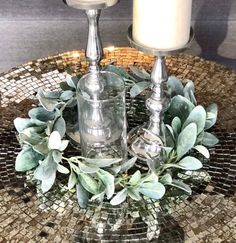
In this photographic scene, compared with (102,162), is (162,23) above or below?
above

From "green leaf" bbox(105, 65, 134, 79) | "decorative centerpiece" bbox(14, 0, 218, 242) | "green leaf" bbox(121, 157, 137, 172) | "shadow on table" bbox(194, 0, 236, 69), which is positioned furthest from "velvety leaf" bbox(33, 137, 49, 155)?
"shadow on table" bbox(194, 0, 236, 69)

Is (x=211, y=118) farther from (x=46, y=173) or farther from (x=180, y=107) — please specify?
(x=46, y=173)

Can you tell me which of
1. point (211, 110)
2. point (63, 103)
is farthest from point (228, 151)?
point (63, 103)

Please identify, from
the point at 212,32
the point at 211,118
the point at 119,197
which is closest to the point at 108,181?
the point at 119,197

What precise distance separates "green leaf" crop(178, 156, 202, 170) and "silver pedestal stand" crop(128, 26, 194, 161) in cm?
6

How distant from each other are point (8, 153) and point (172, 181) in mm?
297

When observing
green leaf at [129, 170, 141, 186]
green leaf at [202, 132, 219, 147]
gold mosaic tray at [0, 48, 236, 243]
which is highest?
green leaf at [129, 170, 141, 186]

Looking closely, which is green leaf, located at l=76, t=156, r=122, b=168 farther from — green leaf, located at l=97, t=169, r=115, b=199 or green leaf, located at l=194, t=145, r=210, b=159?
green leaf, located at l=194, t=145, r=210, b=159

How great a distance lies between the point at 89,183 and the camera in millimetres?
944

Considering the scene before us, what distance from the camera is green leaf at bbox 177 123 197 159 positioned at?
3.25 feet

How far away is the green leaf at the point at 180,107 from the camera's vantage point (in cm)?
107

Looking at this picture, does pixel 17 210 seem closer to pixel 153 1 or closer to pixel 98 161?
pixel 98 161

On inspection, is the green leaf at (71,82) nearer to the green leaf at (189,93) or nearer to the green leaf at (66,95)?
the green leaf at (66,95)

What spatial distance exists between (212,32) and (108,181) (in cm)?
97
